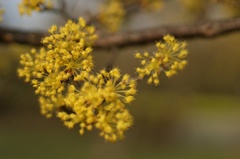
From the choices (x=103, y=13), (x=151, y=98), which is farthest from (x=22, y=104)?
(x=103, y=13)

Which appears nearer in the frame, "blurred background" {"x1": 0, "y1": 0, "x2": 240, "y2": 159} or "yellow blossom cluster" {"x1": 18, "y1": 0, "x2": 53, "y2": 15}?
"yellow blossom cluster" {"x1": 18, "y1": 0, "x2": 53, "y2": 15}

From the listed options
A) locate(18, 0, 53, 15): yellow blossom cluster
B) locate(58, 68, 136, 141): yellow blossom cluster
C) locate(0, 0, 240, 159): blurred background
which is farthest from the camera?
locate(0, 0, 240, 159): blurred background

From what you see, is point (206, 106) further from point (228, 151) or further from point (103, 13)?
point (103, 13)

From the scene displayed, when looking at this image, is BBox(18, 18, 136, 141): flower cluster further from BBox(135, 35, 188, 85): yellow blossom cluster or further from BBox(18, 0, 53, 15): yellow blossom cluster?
BBox(18, 0, 53, 15): yellow blossom cluster

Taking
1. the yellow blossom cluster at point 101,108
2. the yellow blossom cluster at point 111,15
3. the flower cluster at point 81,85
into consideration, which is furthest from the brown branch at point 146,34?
the yellow blossom cluster at point 101,108

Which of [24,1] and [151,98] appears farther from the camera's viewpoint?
[151,98]

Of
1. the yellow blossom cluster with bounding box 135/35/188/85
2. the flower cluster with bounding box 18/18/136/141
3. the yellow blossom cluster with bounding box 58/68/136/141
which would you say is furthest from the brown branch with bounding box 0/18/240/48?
the yellow blossom cluster with bounding box 58/68/136/141

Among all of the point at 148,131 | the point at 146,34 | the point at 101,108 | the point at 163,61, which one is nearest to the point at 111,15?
the point at 146,34
